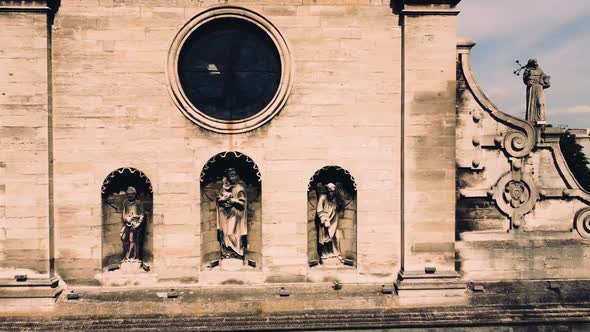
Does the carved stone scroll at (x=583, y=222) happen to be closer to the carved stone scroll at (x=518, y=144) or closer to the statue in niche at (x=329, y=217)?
the carved stone scroll at (x=518, y=144)

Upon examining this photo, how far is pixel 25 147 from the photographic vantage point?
10195mm

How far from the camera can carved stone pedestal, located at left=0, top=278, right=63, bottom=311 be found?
1013 centimetres

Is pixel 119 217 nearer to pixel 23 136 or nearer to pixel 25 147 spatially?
pixel 25 147

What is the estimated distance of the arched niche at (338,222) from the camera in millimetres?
11008

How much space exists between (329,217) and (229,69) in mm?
4547

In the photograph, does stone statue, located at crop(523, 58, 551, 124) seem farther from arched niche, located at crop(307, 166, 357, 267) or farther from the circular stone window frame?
the circular stone window frame

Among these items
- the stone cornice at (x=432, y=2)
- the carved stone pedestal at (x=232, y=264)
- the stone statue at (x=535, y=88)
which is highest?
the stone cornice at (x=432, y=2)

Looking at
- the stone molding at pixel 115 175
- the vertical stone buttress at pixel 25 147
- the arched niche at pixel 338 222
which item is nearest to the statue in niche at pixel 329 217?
the arched niche at pixel 338 222

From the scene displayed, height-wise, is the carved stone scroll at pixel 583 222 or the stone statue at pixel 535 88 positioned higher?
the stone statue at pixel 535 88

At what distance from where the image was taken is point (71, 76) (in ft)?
34.3

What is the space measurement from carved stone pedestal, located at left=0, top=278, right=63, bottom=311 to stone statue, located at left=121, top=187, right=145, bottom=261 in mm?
1853

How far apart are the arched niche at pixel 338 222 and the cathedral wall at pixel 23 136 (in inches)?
251

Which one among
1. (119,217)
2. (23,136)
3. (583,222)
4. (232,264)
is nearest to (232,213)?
(232,264)

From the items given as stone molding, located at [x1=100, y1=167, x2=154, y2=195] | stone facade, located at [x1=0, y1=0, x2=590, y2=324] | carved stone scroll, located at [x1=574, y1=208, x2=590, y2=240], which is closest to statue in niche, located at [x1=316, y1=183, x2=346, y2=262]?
stone facade, located at [x1=0, y1=0, x2=590, y2=324]
